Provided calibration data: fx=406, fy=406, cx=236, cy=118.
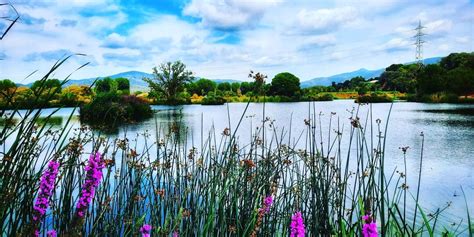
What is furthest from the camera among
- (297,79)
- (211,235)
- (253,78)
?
(297,79)

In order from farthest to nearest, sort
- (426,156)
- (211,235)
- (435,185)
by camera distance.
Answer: (426,156)
(435,185)
(211,235)

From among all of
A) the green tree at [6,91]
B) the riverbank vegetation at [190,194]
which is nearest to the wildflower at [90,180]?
the riverbank vegetation at [190,194]

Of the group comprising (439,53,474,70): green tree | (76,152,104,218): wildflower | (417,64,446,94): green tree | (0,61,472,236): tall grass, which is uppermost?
(439,53,474,70): green tree

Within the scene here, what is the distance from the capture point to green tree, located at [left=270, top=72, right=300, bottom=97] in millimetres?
47097

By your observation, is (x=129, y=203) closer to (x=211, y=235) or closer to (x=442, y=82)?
(x=211, y=235)

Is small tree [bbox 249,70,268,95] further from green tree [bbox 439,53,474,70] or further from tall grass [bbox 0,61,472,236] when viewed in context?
green tree [bbox 439,53,474,70]

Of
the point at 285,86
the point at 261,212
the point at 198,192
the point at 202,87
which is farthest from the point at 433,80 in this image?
the point at 261,212

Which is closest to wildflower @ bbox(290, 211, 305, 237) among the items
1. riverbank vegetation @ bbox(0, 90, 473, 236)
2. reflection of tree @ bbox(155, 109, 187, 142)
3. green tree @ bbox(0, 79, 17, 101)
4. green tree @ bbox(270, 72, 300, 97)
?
riverbank vegetation @ bbox(0, 90, 473, 236)

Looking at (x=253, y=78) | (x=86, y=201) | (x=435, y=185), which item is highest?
(x=253, y=78)

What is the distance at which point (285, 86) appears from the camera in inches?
1875

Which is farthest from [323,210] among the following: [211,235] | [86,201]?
[86,201]

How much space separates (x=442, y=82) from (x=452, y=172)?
30289mm

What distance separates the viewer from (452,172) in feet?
26.5

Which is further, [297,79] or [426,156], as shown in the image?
[297,79]
